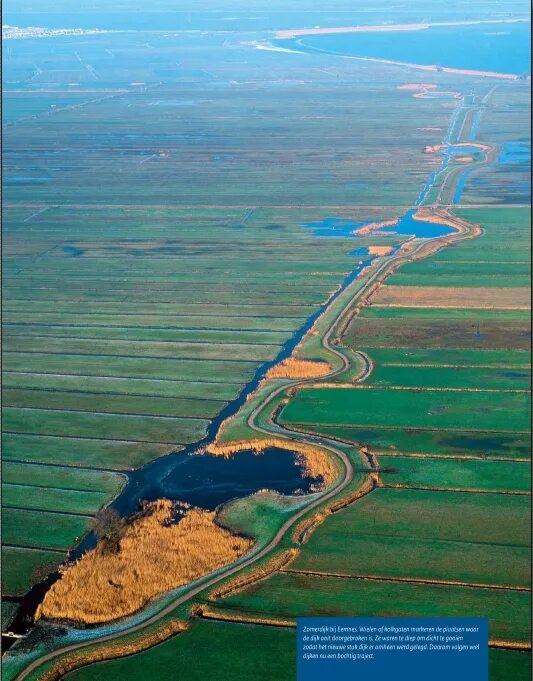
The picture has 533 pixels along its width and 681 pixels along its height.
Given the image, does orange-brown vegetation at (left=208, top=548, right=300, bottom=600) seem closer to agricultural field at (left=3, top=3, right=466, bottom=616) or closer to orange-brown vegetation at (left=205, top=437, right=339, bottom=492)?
orange-brown vegetation at (left=205, top=437, right=339, bottom=492)

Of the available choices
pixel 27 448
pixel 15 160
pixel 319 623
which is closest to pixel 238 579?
pixel 319 623

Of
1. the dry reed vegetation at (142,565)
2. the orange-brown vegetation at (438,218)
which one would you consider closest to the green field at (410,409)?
the dry reed vegetation at (142,565)

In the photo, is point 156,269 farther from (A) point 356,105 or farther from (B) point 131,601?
(A) point 356,105

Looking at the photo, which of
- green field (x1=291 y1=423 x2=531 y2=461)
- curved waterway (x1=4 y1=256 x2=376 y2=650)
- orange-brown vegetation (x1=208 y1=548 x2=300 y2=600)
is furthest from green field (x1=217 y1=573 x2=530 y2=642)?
green field (x1=291 y1=423 x2=531 y2=461)

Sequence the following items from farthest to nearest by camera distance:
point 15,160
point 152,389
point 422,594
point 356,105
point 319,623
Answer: point 356,105 < point 15,160 < point 152,389 < point 422,594 < point 319,623

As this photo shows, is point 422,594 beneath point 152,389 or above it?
beneath
